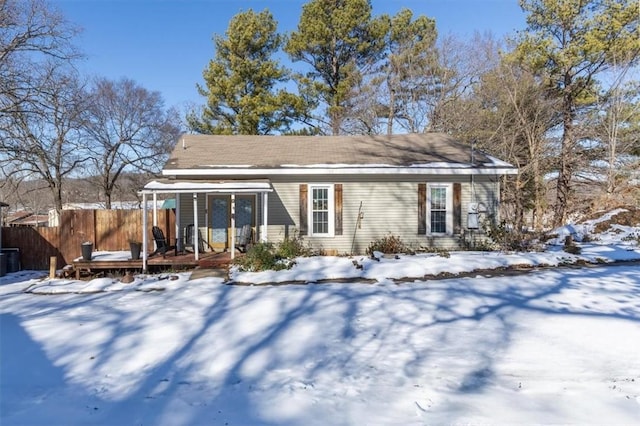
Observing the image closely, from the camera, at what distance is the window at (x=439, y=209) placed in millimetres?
12312

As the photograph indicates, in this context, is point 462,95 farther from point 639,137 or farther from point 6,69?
point 6,69

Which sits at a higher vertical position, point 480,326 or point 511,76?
point 511,76

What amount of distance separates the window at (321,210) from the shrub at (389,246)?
1.34 m

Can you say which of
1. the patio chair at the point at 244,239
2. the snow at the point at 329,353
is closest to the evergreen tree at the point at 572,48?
the snow at the point at 329,353

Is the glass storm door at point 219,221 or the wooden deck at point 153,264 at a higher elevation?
the glass storm door at point 219,221

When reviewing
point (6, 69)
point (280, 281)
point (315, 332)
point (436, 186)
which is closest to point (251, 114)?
point (6, 69)

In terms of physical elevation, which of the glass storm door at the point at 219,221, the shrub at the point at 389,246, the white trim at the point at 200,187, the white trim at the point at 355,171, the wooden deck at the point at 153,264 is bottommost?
the wooden deck at the point at 153,264

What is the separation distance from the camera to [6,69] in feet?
41.7

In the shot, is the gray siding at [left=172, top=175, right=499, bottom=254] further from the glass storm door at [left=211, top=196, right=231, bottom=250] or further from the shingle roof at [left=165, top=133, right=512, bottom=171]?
the shingle roof at [left=165, top=133, right=512, bottom=171]

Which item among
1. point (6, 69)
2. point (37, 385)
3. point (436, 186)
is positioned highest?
point (6, 69)

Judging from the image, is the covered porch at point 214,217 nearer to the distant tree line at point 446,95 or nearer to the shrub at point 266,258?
the shrub at point 266,258

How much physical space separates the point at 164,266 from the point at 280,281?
3797mm

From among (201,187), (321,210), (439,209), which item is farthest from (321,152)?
(201,187)

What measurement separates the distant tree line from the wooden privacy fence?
5249 millimetres
